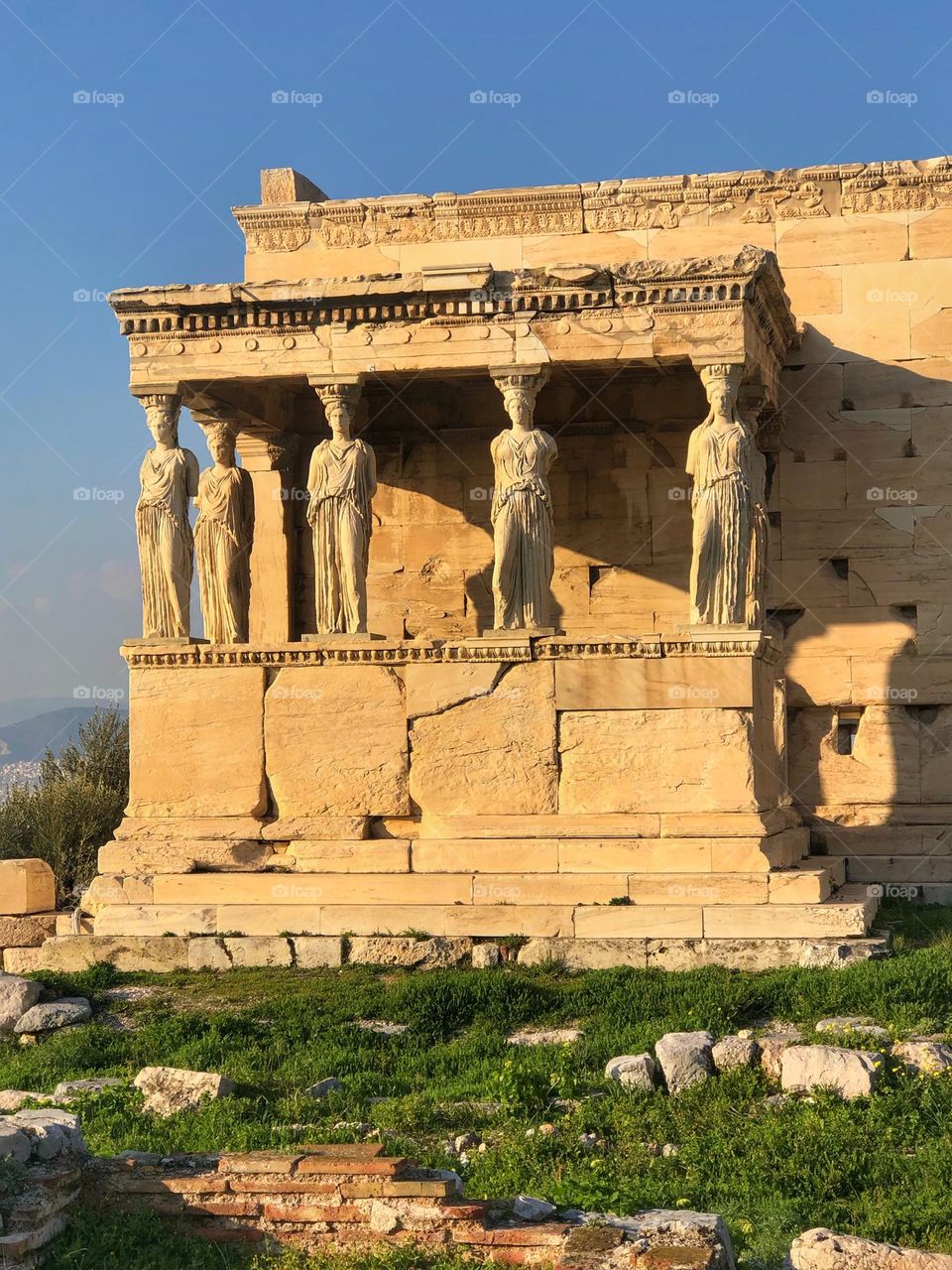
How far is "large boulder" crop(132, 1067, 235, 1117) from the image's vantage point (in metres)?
11.1

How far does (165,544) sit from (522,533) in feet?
10.4

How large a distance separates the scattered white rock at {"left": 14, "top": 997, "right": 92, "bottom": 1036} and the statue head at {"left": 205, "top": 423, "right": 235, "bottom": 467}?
562 centimetres

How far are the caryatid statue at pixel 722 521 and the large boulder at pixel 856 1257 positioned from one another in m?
8.26

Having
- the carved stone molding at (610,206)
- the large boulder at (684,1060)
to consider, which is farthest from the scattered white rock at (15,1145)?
the carved stone molding at (610,206)

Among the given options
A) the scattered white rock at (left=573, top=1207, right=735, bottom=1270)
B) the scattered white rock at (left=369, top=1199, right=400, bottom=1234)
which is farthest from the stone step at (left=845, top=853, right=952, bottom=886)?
the scattered white rock at (left=369, top=1199, right=400, bottom=1234)

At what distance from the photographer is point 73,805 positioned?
2178cm

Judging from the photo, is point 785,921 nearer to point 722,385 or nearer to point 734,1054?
point 734,1054

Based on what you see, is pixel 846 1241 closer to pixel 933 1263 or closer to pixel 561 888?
pixel 933 1263

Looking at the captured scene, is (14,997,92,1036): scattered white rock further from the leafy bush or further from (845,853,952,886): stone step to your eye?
(845,853,952,886): stone step

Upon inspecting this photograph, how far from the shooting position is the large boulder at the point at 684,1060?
1138 centimetres

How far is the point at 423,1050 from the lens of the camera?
12906mm

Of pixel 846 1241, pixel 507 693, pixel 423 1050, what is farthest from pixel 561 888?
pixel 846 1241

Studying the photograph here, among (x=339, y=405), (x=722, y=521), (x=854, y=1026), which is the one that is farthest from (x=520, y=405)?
(x=854, y=1026)

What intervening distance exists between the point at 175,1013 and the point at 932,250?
1074cm
